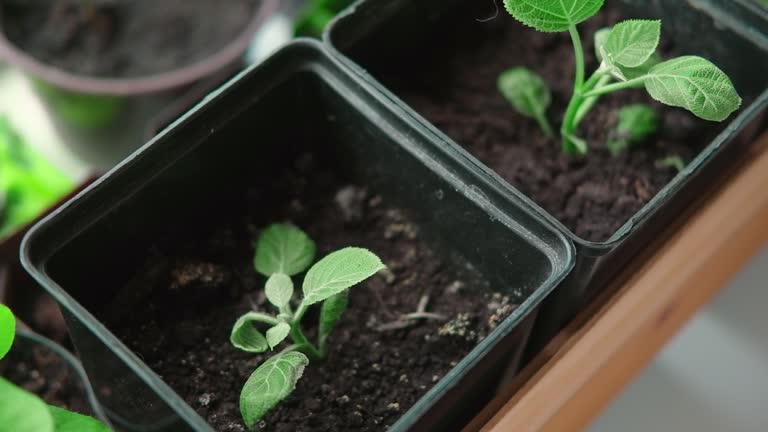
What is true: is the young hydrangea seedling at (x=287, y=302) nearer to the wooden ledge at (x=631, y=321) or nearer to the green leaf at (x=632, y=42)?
the wooden ledge at (x=631, y=321)

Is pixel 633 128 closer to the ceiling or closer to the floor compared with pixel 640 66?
closer to the floor

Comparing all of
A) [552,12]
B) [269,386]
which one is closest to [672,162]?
[552,12]

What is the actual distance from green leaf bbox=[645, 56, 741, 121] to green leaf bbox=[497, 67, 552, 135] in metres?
0.24

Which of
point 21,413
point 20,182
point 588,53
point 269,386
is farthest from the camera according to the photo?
point 20,182

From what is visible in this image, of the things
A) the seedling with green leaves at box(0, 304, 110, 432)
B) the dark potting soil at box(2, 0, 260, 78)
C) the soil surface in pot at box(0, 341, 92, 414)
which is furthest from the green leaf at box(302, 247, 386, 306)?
the dark potting soil at box(2, 0, 260, 78)

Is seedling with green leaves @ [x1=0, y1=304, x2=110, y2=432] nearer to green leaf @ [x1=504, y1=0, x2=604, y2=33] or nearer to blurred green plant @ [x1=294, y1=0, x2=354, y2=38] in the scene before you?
green leaf @ [x1=504, y1=0, x2=604, y2=33]

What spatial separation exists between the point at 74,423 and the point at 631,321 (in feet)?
1.65

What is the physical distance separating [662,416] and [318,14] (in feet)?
2.13

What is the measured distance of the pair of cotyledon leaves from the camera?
720mm

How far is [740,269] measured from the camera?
3.82ft

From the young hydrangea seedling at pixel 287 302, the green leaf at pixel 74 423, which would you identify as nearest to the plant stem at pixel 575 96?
the young hydrangea seedling at pixel 287 302

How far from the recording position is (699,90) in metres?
0.72

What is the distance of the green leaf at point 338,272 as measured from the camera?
0.68 meters

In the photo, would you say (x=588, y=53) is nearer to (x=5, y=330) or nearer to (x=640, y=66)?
(x=640, y=66)
